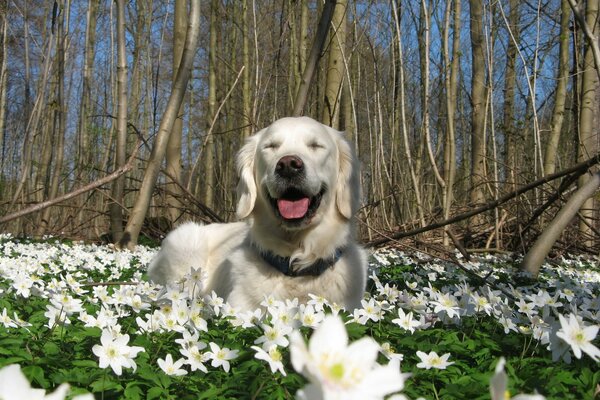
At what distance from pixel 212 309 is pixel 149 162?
4828mm

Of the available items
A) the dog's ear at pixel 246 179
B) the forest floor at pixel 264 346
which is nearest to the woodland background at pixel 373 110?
the dog's ear at pixel 246 179

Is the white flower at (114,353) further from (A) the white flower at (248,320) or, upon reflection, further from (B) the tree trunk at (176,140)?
(B) the tree trunk at (176,140)

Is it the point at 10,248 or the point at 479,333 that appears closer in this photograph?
the point at 479,333

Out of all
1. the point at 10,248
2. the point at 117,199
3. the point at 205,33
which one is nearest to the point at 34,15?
the point at 205,33

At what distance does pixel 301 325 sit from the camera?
2.05 m

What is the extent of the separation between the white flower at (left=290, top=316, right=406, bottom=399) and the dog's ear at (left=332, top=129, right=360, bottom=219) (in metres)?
3.25

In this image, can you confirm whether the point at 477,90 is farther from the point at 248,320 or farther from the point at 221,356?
the point at 221,356

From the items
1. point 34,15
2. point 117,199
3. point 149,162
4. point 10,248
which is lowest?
point 10,248

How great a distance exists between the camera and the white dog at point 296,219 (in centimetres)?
352

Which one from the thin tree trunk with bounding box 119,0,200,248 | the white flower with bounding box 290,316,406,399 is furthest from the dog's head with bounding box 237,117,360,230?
the thin tree trunk with bounding box 119,0,200,248

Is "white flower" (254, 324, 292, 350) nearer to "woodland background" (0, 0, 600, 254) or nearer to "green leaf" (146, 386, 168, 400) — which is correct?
"green leaf" (146, 386, 168, 400)

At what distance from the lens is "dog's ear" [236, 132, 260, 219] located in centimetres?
395

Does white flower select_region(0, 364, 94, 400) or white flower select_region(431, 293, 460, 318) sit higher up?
white flower select_region(0, 364, 94, 400)

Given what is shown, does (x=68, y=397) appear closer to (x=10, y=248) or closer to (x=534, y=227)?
(x=10, y=248)
